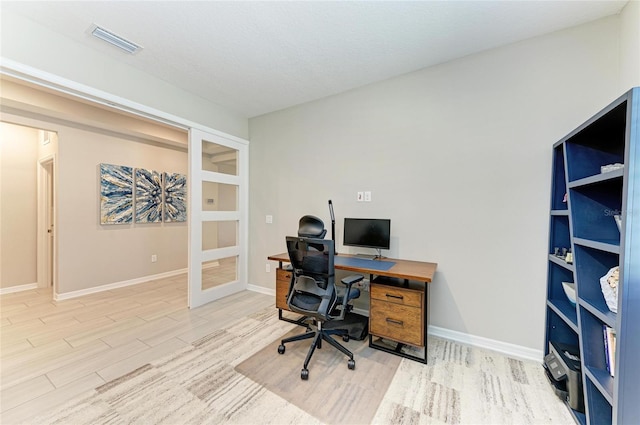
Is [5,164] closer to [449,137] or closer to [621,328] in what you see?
[449,137]

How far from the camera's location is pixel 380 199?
2.92 metres

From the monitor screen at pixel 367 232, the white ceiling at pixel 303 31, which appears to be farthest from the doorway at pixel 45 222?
the monitor screen at pixel 367 232

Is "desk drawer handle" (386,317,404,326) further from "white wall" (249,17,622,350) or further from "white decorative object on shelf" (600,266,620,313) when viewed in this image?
"white decorative object on shelf" (600,266,620,313)

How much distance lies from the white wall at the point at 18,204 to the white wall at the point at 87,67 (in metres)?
2.79

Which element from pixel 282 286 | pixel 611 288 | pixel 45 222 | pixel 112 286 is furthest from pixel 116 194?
pixel 611 288

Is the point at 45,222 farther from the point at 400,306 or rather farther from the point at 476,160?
the point at 476,160

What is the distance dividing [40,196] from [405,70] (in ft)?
18.8

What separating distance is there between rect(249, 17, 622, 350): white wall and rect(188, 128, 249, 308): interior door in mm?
1551

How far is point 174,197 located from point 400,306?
15.1 feet

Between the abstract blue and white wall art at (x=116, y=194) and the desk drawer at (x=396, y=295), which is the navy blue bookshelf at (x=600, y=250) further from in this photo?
the abstract blue and white wall art at (x=116, y=194)

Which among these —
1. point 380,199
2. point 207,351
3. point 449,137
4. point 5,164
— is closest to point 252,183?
point 380,199

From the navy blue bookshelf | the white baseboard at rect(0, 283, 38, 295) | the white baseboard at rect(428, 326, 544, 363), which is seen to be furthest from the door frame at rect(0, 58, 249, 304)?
the navy blue bookshelf

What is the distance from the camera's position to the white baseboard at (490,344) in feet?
7.19

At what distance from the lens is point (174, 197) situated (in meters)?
4.88
